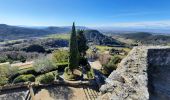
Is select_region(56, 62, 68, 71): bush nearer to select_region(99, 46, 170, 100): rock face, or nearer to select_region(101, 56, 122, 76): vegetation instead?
select_region(101, 56, 122, 76): vegetation

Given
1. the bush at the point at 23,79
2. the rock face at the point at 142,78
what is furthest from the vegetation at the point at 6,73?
the rock face at the point at 142,78

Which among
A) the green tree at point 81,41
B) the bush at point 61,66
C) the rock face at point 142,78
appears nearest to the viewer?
the rock face at point 142,78

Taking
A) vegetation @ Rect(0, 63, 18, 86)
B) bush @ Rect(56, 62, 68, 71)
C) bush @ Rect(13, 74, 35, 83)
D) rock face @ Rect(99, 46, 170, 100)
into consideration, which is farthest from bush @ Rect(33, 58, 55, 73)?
→ rock face @ Rect(99, 46, 170, 100)

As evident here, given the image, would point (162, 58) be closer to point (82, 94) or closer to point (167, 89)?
point (167, 89)

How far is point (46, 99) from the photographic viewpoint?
24156mm

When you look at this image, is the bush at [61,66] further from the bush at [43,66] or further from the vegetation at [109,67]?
the vegetation at [109,67]

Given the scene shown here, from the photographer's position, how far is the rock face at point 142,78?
545cm

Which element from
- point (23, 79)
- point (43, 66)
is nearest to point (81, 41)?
point (43, 66)

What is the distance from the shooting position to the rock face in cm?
545

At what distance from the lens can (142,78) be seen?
240 inches

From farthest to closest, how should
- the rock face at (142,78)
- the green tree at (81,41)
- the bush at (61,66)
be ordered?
the green tree at (81,41)
the bush at (61,66)
the rock face at (142,78)

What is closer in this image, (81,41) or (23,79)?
(23,79)

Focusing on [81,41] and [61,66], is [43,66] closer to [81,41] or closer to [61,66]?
[61,66]

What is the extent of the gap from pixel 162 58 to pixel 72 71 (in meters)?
25.8
